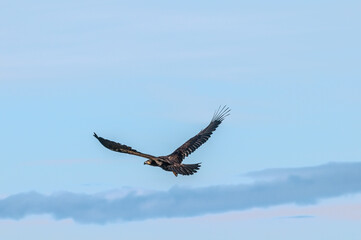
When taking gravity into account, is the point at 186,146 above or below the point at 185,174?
above

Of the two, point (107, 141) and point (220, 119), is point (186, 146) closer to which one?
point (220, 119)

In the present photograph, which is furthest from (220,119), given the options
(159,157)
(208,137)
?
(159,157)

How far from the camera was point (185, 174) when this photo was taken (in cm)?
6925

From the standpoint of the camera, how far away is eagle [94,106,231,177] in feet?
225

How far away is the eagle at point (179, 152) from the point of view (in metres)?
68.6

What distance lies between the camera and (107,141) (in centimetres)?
6894

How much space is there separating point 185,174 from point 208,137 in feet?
36.9

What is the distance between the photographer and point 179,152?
251 feet

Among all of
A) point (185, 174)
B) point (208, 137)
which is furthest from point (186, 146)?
point (185, 174)

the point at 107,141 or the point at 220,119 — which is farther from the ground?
the point at 220,119

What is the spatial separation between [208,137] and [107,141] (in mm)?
Result: 13152

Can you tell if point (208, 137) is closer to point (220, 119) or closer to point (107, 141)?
point (220, 119)

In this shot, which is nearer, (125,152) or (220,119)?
(125,152)

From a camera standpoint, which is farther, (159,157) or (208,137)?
(208,137)
